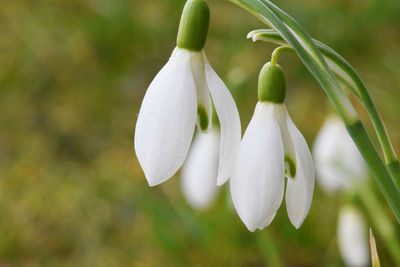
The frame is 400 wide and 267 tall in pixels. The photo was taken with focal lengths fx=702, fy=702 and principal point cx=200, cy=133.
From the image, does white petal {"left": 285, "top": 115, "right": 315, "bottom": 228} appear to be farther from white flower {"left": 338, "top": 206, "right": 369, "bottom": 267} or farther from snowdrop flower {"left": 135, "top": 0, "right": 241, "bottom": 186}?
white flower {"left": 338, "top": 206, "right": 369, "bottom": 267}

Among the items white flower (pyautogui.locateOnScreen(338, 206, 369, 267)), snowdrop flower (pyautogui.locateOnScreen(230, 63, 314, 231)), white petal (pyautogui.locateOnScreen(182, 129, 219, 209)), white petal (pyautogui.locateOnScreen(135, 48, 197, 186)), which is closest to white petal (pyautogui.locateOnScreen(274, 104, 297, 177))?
snowdrop flower (pyautogui.locateOnScreen(230, 63, 314, 231))

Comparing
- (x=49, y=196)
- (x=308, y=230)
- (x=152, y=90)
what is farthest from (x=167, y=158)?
(x=49, y=196)

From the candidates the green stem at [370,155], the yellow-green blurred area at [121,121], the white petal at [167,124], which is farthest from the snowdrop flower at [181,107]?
the yellow-green blurred area at [121,121]

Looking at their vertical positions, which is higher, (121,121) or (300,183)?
(300,183)

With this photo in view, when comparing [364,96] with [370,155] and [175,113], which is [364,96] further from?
[175,113]

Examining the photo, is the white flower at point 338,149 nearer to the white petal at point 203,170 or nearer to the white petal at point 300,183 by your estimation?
the white petal at point 203,170

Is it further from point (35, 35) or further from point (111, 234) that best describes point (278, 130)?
point (35, 35)

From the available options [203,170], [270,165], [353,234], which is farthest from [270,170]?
[203,170]
